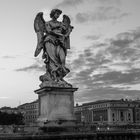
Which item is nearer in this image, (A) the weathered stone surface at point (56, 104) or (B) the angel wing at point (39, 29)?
(A) the weathered stone surface at point (56, 104)

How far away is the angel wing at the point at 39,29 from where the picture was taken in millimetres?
17531

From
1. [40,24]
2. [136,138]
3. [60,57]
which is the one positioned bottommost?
[136,138]

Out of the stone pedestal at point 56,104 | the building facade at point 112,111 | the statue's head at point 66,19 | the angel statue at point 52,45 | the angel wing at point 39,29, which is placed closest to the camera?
the stone pedestal at point 56,104

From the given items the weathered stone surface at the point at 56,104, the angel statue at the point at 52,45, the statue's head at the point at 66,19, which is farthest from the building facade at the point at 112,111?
the weathered stone surface at the point at 56,104

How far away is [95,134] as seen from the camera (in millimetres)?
13969

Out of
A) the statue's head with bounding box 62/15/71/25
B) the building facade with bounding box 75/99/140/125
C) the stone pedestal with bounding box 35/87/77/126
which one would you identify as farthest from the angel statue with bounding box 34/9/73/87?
the building facade with bounding box 75/99/140/125

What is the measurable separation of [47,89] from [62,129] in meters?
2.19

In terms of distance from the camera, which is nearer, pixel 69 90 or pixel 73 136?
pixel 73 136

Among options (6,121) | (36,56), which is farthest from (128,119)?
(36,56)

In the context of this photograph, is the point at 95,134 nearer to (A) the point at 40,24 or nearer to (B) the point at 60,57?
(B) the point at 60,57

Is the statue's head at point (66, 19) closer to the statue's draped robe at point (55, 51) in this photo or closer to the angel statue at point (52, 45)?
the angel statue at point (52, 45)

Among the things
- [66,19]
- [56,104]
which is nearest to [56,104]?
[56,104]

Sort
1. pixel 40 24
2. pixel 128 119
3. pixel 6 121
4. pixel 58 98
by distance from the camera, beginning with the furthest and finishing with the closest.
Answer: pixel 128 119
pixel 6 121
pixel 40 24
pixel 58 98

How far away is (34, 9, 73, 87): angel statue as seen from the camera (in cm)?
1712
